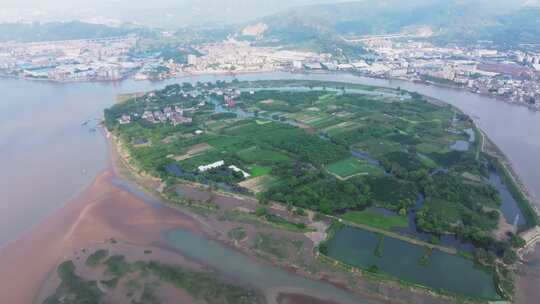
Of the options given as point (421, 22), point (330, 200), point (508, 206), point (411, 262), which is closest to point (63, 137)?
point (330, 200)

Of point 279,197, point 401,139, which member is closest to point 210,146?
point 279,197

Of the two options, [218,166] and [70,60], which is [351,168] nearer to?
[218,166]

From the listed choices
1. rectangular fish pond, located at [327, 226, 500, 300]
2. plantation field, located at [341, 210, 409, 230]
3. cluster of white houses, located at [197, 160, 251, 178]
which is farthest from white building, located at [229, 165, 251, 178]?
rectangular fish pond, located at [327, 226, 500, 300]

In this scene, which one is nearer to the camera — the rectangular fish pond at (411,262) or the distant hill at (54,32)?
the rectangular fish pond at (411,262)

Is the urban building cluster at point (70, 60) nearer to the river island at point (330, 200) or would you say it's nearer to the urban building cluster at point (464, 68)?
the river island at point (330, 200)

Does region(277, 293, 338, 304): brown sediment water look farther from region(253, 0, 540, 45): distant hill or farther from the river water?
region(253, 0, 540, 45): distant hill

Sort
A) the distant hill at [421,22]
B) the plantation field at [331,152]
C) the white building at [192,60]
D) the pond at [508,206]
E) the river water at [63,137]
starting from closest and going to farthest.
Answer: the pond at [508,206] < the plantation field at [331,152] < the river water at [63,137] < the white building at [192,60] < the distant hill at [421,22]

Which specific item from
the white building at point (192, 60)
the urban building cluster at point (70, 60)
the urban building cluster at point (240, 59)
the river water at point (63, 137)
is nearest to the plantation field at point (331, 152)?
the river water at point (63, 137)
